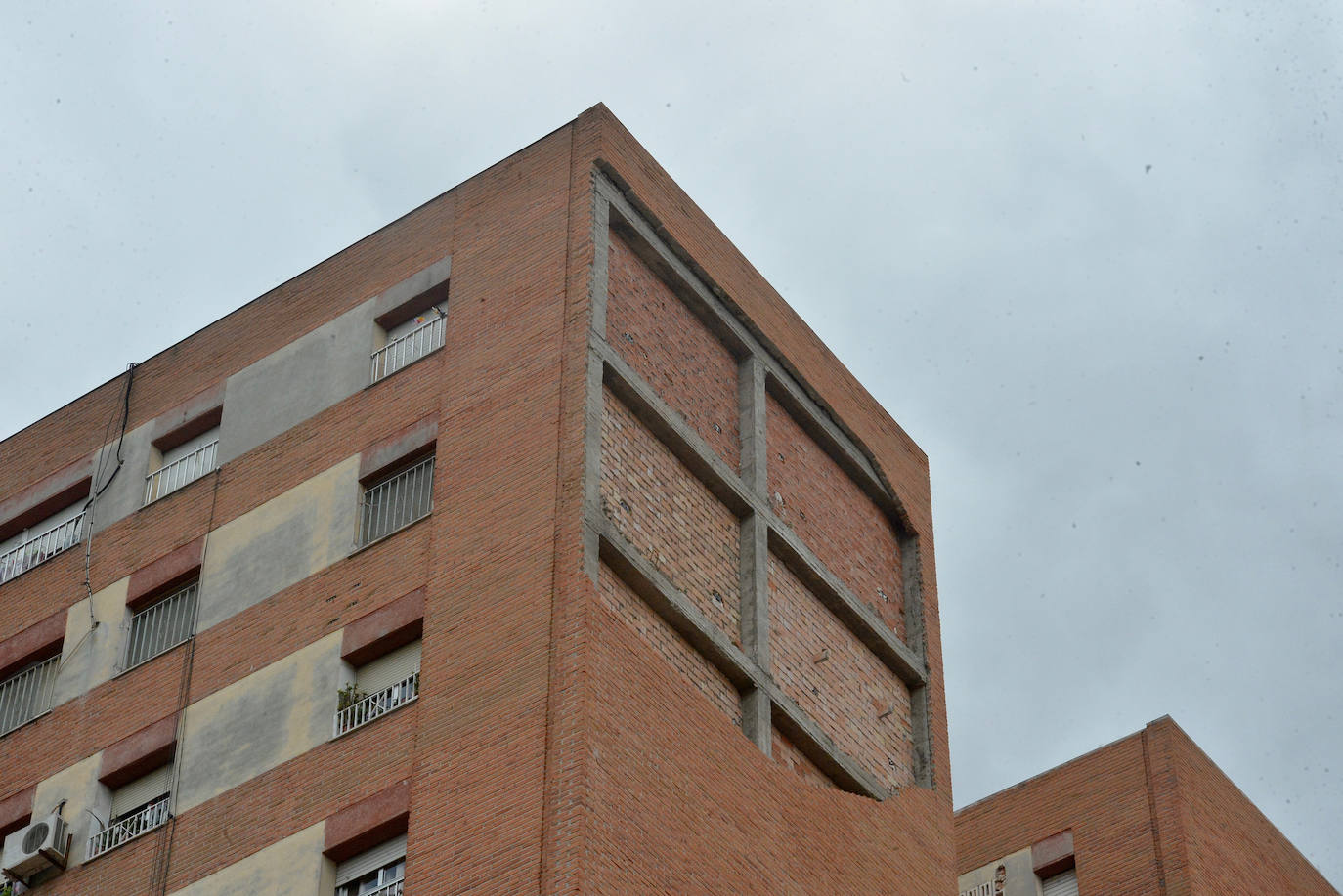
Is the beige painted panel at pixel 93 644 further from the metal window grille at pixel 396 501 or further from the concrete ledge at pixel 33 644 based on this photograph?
the metal window grille at pixel 396 501

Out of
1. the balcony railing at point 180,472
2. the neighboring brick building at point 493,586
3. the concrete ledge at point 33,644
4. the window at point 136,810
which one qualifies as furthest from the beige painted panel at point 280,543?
the concrete ledge at point 33,644

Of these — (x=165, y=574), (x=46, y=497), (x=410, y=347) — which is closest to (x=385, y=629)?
(x=165, y=574)

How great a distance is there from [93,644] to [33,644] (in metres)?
1.43

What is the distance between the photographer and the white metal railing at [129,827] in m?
34.0

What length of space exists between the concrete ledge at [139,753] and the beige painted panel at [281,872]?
9.05 ft

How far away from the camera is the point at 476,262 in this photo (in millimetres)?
36406

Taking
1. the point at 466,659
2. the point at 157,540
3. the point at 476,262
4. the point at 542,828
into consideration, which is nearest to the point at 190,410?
A: the point at 157,540

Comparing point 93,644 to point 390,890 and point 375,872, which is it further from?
point 390,890

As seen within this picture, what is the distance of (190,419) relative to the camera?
127 ft

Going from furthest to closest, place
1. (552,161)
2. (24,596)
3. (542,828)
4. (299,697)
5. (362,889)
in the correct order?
(24,596) < (552,161) < (299,697) < (362,889) < (542,828)

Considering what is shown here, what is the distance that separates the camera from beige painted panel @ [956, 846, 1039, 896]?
4484 cm

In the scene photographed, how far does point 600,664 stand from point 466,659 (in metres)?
2.02

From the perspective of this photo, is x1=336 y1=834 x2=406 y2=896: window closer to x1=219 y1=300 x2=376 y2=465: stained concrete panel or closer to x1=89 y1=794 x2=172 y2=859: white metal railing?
x1=89 y1=794 x2=172 y2=859: white metal railing

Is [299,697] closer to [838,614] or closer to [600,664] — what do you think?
[600,664]
